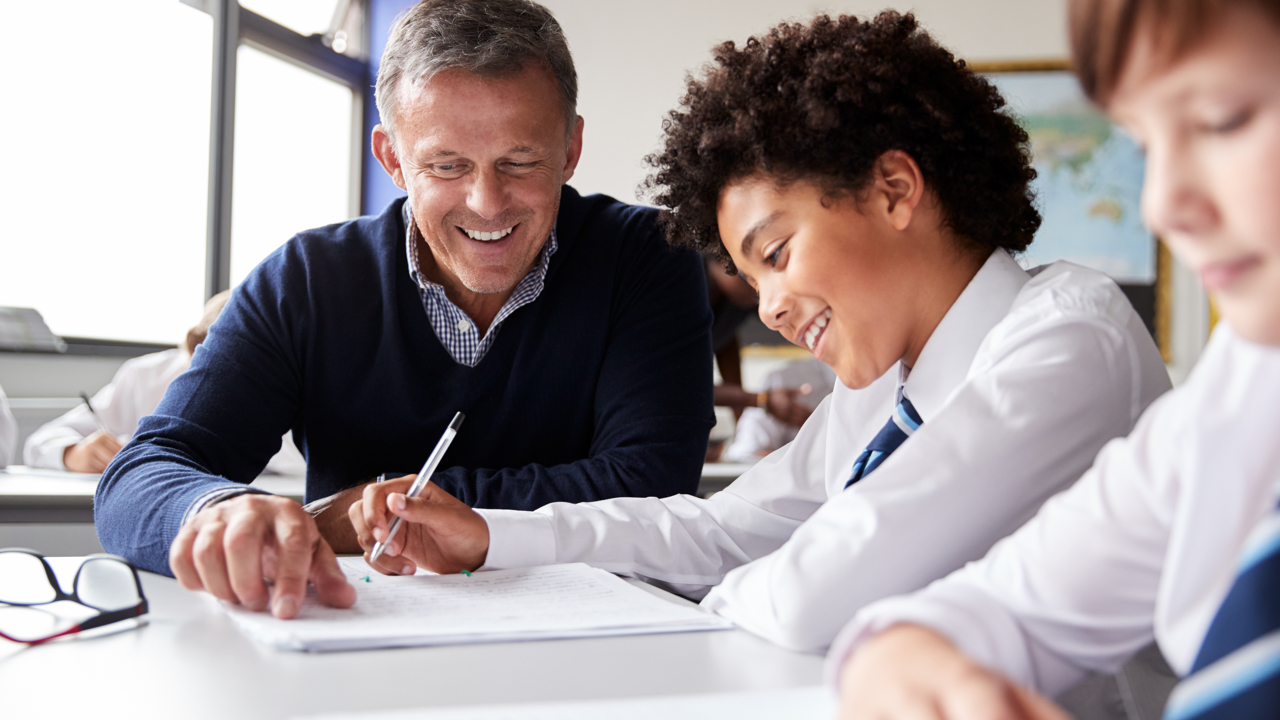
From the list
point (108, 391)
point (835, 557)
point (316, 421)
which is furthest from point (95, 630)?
point (108, 391)

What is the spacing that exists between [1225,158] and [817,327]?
0.63m

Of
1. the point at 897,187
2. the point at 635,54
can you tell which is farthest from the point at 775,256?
the point at 635,54

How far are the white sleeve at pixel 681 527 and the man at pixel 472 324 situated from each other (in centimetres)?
21

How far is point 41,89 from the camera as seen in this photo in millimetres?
3350

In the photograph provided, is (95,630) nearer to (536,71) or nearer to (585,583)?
(585,583)

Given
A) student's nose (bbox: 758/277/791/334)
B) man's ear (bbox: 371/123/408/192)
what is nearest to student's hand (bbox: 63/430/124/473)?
man's ear (bbox: 371/123/408/192)

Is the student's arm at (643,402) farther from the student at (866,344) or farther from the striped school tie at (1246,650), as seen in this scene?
the striped school tie at (1246,650)

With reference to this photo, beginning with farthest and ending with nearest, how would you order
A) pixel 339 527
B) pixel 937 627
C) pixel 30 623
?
1. pixel 339 527
2. pixel 30 623
3. pixel 937 627

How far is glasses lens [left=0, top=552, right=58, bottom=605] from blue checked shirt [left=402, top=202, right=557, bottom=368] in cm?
68

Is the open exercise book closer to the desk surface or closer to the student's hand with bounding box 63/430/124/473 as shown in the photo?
the desk surface

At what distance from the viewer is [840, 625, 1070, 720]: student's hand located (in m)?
0.43

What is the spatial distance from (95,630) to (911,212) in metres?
0.84

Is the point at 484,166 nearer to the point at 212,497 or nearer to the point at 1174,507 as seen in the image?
the point at 212,497

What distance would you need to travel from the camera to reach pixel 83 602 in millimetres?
844
